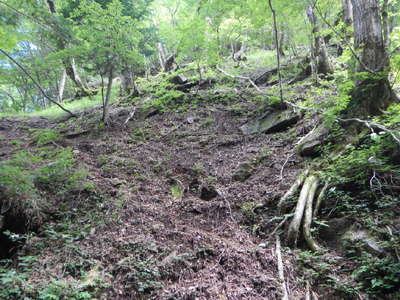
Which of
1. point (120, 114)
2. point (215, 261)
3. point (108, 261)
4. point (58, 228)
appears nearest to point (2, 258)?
point (58, 228)

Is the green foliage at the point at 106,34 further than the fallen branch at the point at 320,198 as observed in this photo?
Yes

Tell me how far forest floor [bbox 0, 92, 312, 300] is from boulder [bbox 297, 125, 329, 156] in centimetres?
24

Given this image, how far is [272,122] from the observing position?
7.69 metres

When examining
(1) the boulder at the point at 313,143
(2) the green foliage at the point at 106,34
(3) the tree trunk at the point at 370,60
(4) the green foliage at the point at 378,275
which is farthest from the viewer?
(2) the green foliage at the point at 106,34

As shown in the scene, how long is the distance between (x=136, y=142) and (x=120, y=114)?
3.10 metres

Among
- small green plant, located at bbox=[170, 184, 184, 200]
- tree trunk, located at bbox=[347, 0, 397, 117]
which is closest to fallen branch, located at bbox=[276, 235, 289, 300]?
small green plant, located at bbox=[170, 184, 184, 200]

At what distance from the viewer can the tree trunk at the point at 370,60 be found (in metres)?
4.73

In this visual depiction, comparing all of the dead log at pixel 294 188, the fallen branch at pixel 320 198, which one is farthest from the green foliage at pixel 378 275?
the dead log at pixel 294 188

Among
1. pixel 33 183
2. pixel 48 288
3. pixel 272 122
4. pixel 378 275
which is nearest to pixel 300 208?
pixel 378 275

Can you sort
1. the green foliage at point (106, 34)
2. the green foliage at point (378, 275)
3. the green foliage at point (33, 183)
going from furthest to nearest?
1. the green foliage at point (106, 34)
2. the green foliage at point (33, 183)
3. the green foliage at point (378, 275)

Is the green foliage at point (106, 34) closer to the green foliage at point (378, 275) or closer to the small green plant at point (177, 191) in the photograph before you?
the small green plant at point (177, 191)

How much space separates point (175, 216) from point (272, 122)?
481 centimetres

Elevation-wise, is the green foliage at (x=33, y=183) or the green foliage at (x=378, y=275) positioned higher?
the green foliage at (x=33, y=183)

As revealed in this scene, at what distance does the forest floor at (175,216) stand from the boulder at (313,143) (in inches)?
9.3
